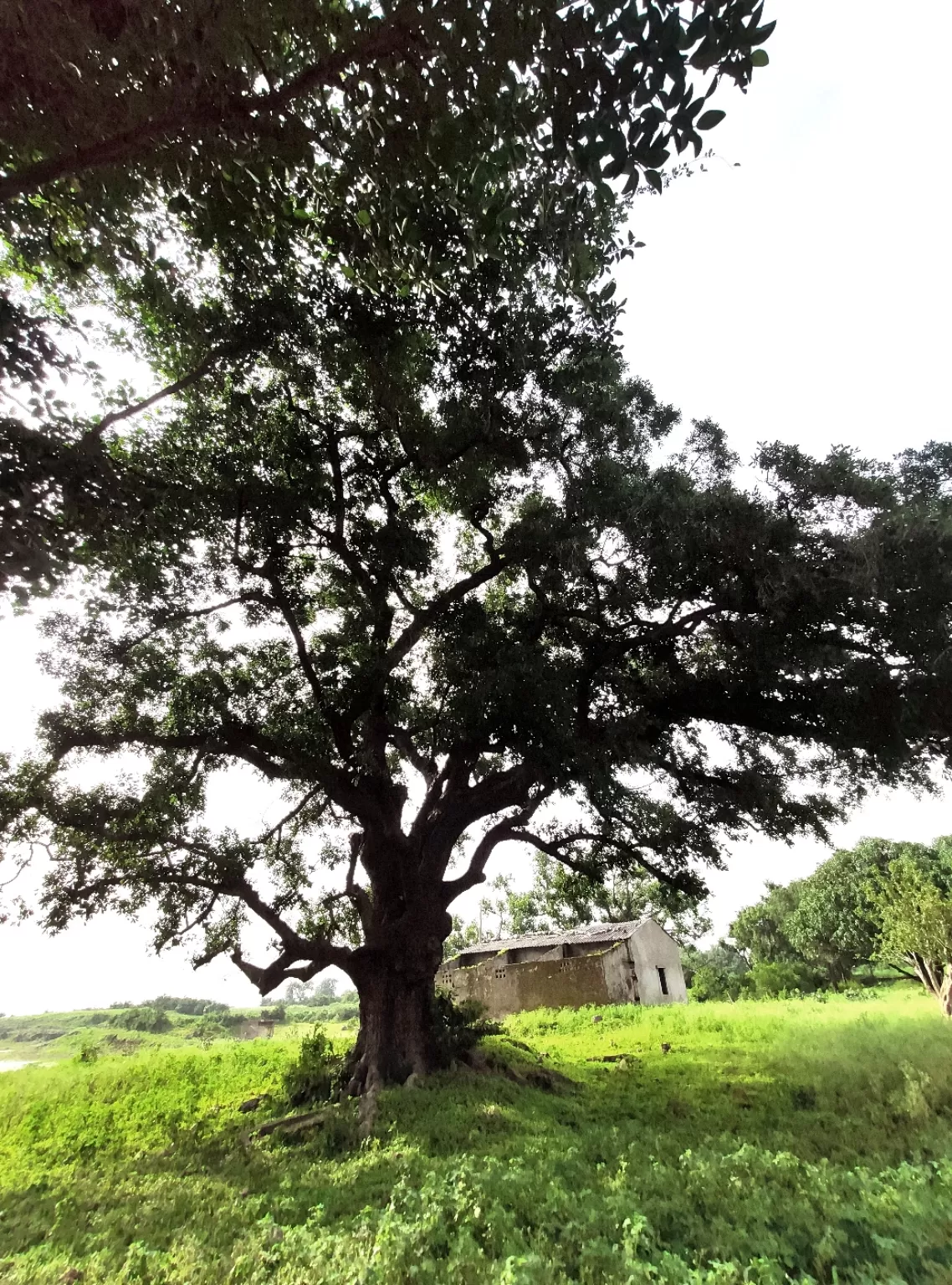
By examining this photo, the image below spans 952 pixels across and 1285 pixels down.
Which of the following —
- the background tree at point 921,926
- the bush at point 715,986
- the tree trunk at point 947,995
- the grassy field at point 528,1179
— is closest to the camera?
the grassy field at point 528,1179

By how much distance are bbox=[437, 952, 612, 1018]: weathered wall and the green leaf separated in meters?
27.6

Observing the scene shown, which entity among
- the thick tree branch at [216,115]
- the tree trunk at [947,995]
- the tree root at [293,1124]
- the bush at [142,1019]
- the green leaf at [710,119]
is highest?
the thick tree branch at [216,115]

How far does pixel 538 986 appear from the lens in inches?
1062

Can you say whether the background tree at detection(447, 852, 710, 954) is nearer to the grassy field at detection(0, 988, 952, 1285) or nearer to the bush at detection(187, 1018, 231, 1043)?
the grassy field at detection(0, 988, 952, 1285)

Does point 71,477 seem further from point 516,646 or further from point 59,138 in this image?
point 516,646

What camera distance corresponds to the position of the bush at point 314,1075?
39.9ft

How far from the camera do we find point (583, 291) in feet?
14.8

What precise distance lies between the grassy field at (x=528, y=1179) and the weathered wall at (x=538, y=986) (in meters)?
12.2

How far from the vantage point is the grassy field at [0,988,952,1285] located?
4.27 metres

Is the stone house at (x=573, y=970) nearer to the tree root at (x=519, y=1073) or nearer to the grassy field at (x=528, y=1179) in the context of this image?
the tree root at (x=519, y=1073)

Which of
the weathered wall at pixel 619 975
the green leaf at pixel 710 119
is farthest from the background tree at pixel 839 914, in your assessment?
the green leaf at pixel 710 119

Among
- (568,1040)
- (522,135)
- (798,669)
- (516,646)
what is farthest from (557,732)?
(568,1040)

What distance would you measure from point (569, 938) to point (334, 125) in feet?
112

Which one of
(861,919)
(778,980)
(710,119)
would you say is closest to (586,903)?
(710,119)
